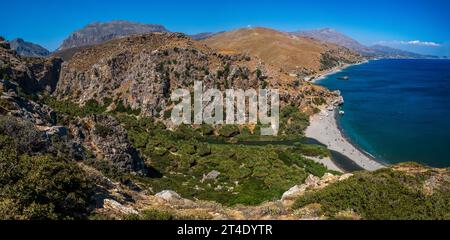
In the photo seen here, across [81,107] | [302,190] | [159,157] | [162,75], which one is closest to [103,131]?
[159,157]

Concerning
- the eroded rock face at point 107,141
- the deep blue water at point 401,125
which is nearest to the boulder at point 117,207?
the eroded rock face at point 107,141

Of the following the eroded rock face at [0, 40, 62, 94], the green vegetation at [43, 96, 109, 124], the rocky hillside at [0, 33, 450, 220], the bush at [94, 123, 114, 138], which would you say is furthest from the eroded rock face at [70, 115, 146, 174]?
the green vegetation at [43, 96, 109, 124]

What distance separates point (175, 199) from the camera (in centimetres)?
2620

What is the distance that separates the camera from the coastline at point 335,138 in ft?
270

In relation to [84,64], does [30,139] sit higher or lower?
lower

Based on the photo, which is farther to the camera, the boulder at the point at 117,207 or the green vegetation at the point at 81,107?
the green vegetation at the point at 81,107

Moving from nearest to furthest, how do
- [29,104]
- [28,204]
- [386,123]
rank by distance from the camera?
[28,204] < [29,104] < [386,123]

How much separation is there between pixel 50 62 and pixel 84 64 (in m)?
22.5

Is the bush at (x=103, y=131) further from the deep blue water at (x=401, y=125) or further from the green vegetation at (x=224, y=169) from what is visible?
the deep blue water at (x=401, y=125)

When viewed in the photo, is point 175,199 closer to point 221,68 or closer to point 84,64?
point 221,68

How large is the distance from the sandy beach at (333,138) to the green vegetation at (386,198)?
56.6m

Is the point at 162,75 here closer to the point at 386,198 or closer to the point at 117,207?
the point at 117,207
